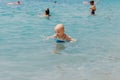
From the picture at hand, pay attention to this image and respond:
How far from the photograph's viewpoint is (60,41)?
1093 cm

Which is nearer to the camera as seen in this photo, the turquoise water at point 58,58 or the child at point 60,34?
the turquoise water at point 58,58

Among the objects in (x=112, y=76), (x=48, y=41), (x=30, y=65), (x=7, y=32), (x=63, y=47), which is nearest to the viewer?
(x=112, y=76)

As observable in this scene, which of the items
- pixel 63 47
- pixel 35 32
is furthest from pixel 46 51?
pixel 35 32

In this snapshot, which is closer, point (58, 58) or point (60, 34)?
point (58, 58)

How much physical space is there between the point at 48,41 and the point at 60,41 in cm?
82

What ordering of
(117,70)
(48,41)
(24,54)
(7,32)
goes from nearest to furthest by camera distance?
(117,70)
(24,54)
(48,41)
(7,32)

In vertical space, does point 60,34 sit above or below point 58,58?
above

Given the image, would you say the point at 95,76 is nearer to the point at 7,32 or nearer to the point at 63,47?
the point at 63,47

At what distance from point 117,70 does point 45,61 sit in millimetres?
2077

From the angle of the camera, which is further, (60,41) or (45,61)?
(60,41)

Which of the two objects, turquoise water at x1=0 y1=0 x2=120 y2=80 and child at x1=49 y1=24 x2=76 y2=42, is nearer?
turquoise water at x1=0 y1=0 x2=120 y2=80

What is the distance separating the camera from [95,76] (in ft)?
23.3

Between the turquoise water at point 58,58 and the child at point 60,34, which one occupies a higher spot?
the child at point 60,34

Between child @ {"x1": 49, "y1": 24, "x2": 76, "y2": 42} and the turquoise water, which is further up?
child @ {"x1": 49, "y1": 24, "x2": 76, "y2": 42}
